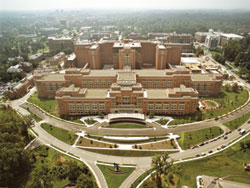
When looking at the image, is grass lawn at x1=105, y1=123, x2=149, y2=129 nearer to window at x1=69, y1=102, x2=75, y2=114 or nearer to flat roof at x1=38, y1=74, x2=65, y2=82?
window at x1=69, y1=102, x2=75, y2=114

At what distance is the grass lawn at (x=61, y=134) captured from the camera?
83781mm

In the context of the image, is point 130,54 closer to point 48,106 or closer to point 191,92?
point 191,92

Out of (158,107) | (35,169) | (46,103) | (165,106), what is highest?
A: (165,106)

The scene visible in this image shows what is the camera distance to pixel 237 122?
306ft

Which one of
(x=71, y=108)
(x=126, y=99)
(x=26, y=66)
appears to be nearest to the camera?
(x=126, y=99)

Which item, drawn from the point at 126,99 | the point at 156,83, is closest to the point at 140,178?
the point at 126,99

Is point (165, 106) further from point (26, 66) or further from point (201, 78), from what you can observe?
point (26, 66)

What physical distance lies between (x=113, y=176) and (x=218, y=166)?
42699mm

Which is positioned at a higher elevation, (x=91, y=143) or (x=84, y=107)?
(x=84, y=107)

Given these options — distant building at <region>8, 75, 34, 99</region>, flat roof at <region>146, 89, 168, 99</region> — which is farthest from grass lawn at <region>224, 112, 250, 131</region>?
distant building at <region>8, 75, 34, 99</region>

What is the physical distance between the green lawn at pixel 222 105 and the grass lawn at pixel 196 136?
9306mm

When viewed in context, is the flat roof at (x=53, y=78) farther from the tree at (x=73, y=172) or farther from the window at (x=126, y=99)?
the tree at (x=73, y=172)

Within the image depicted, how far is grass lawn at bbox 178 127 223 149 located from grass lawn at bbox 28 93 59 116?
76.1 metres

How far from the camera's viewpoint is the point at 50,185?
57469 millimetres
